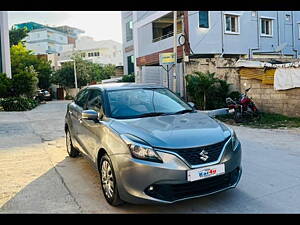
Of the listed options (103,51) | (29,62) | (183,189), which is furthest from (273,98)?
(103,51)

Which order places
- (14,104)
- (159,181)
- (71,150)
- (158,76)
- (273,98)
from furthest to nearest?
(158,76)
(14,104)
(273,98)
(71,150)
(159,181)

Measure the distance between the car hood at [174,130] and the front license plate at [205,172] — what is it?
268mm

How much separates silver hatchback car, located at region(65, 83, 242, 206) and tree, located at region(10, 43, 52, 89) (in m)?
26.7

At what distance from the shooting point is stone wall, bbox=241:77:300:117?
33.2 feet

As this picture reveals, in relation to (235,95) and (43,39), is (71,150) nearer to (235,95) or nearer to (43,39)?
(235,95)

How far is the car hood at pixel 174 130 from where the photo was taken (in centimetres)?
344

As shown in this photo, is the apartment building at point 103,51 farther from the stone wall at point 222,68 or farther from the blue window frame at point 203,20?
the stone wall at point 222,68

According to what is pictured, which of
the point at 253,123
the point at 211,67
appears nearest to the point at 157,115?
the point at 253,123

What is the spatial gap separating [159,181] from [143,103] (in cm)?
163

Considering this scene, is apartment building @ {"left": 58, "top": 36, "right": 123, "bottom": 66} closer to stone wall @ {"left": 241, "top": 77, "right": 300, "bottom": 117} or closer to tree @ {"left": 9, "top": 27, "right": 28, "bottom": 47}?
tree @ {"left": 9, "top": 27, "right": 28, "bottom": 47}

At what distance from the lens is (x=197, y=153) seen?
339cm

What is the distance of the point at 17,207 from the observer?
12.8 feet
